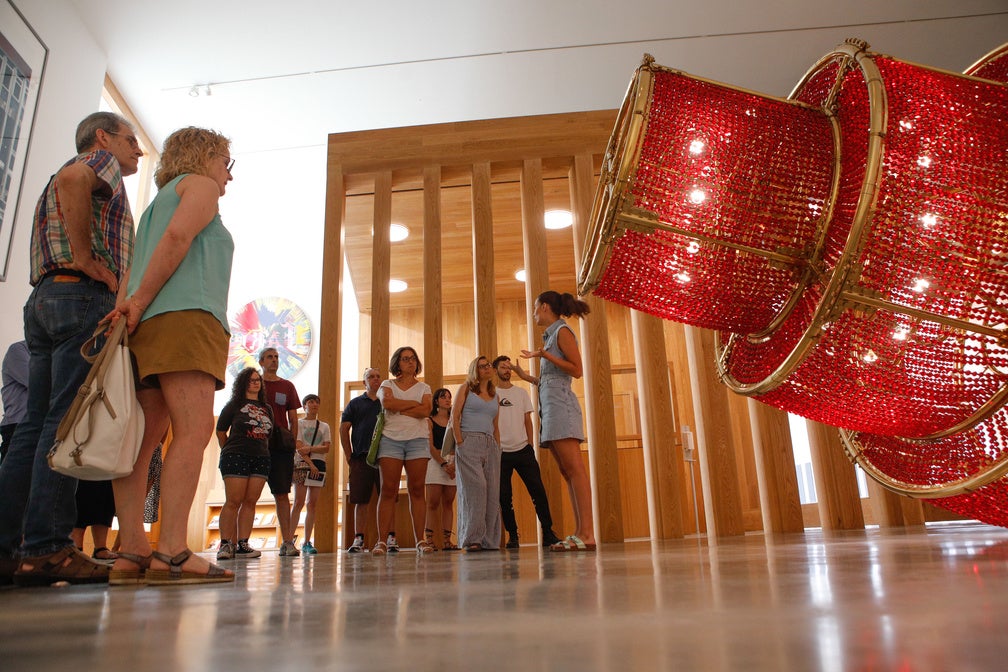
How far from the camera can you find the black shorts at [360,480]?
452 cm

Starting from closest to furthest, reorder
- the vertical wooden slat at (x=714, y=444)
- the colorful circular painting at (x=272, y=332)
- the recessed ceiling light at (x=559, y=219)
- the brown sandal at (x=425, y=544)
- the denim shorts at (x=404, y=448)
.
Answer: the brown sandal at (x=425, y=544) → the denim shorts at (x=404, y=448) → the vertical wooden slat at (x=714, y=444) → the recessed ceiling light at (x=559, y=219) → the colorful circular painting at (x=272, y=332)

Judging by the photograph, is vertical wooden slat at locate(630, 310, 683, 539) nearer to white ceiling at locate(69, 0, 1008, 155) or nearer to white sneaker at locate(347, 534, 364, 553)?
white sneaker at locate(347, 534, 364, 553)

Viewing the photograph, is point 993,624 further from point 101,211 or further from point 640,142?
point 101,211

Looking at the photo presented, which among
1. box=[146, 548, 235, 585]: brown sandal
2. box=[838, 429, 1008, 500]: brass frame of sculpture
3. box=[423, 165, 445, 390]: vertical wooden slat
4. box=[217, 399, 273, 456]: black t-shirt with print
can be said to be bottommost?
box=[146, 548, 235, 585]: brown sandal

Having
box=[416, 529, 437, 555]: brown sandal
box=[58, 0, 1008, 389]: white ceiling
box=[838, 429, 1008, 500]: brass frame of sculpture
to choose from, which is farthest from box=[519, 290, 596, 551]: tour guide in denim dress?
box=[58, 0, 1008, 389]: white ceiling

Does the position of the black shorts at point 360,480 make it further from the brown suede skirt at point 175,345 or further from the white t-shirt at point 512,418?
the brown suede skirt at point 175,345

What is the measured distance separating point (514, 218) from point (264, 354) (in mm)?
3113

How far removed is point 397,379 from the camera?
14.3 feet

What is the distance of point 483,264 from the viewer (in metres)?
5.45

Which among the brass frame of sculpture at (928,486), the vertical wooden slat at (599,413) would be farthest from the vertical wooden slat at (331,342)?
the brass frame of sculpture at (928,486)

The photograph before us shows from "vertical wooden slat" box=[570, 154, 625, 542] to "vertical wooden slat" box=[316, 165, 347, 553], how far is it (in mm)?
→ 1916

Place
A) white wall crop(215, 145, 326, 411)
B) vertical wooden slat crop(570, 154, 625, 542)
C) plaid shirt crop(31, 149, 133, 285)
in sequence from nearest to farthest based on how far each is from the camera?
plaid shirt crop(31, 149, 133, 285) < vertical wooden slat crop(570, 154, 625, 542) < white wall crop(215, 145, 326, 411)

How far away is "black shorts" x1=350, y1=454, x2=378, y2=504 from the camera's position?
4523 mm

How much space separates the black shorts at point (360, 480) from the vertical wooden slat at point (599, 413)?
162 cm
